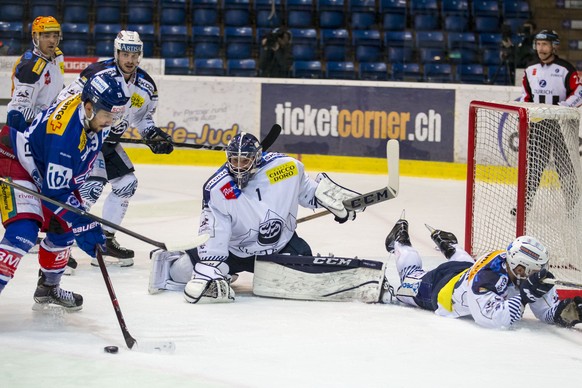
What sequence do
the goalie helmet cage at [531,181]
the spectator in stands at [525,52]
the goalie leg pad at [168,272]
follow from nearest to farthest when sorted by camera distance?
1. the goalie leg pad at [168,272]
2. the goalie helmet cage at [531,181]
3. the spectator in stands at [525,52]

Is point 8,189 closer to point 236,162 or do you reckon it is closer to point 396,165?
point 236,162

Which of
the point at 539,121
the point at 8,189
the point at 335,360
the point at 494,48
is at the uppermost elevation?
the point at 494,48

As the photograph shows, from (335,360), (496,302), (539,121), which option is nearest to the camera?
(335,360)

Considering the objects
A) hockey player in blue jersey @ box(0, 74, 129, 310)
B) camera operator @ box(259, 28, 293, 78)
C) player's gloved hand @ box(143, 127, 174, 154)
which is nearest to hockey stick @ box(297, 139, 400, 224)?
player's gloved hand @ box(143, 127, 174, 154)

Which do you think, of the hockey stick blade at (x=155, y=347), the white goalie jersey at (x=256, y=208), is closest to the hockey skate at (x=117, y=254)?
the white goalie jersey at (x=256, y=208)

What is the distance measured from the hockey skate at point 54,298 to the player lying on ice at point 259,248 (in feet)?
1.47

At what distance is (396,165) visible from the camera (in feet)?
15.9

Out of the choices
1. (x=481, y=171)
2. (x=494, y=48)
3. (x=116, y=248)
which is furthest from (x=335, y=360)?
(x=494, y=48)

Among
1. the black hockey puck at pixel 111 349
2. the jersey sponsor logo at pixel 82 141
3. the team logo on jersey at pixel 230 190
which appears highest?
the jersey sponsor logo at pixel 82 141

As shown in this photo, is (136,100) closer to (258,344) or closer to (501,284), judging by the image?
(258,344)

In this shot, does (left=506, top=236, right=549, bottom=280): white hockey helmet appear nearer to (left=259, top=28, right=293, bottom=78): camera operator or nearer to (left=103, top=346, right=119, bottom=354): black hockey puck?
(left=103, top=346, right=119, bottom=354): black hockey puck

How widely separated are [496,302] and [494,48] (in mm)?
6926

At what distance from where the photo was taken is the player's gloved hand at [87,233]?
404cm

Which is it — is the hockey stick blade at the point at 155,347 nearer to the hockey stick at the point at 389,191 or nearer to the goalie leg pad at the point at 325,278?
the goalie leg pad at the point at 325,278
